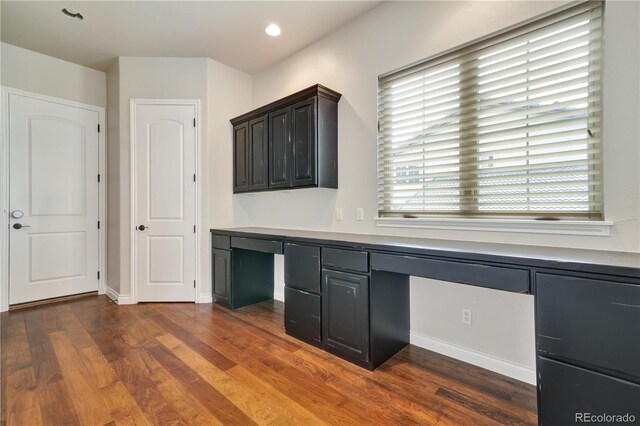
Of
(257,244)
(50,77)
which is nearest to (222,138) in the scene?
(257,244)

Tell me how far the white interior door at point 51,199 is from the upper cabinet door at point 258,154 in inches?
86.1

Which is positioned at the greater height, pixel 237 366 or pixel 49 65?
pixel 49 65

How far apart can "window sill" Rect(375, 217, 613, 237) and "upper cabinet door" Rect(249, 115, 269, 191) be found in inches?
60.2

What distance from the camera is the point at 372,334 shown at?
2150 mm

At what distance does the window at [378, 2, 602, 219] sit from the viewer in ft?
5.76

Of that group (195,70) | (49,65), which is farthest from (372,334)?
(49,65)

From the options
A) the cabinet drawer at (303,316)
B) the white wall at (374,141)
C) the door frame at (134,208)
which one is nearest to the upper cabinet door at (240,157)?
the white wall at (374,141)

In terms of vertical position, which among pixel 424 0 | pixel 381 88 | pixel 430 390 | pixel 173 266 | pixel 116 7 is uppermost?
pixel 116 7

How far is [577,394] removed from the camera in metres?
1.35

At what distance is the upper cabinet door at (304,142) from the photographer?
113 inches

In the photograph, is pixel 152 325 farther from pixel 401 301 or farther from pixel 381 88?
pixel 381 88

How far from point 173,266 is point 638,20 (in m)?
4.42

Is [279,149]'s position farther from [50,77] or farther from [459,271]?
[50,77]

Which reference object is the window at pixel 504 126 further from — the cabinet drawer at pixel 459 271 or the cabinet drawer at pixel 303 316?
the cabinet drawer at pixel 303 316
